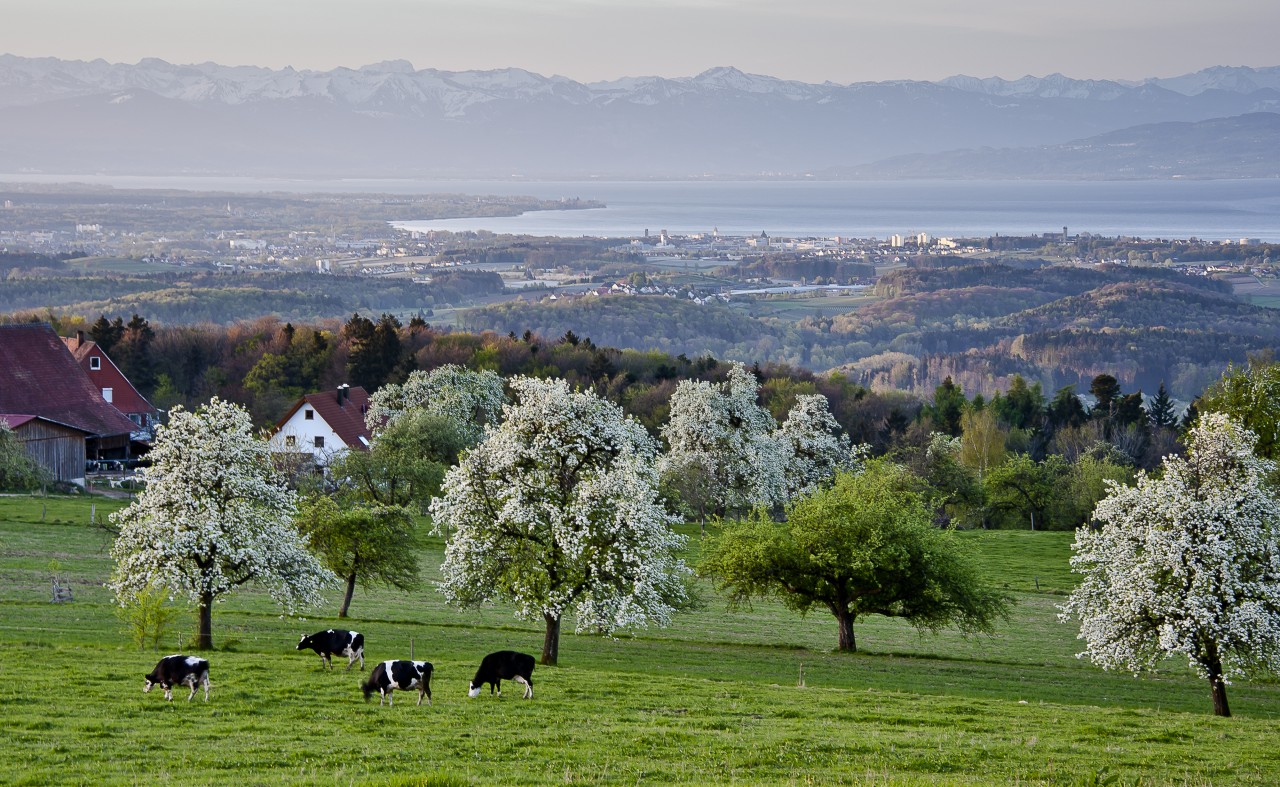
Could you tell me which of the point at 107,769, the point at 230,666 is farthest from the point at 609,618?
the point at 107,769

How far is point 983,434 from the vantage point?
97.4m

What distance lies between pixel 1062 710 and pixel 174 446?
2128cm

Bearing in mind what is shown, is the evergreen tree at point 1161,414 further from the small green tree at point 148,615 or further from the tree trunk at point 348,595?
the small green tree at point 148,615

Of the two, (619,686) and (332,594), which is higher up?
(619,686)

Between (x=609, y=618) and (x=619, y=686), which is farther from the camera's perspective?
(x=609, y=618)

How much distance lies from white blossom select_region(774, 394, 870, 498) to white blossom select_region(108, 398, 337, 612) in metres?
43.4

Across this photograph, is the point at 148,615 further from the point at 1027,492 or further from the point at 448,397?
the point at 1027,492

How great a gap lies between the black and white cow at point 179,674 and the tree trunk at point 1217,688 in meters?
23.0

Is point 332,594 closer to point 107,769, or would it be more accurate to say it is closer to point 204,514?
point 204,514

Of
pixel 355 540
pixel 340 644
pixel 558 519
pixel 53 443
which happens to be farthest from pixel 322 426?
pixel 340 644

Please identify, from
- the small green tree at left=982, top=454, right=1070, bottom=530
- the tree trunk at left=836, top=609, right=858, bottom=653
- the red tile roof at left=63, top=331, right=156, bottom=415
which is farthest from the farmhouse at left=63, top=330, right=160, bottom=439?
the tree trunk at left=836, top=609, right=858, bottom=653

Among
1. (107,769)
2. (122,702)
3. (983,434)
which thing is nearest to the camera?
(107,769)

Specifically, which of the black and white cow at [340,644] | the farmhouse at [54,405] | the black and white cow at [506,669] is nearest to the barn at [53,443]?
the farmhouse at [54,405]

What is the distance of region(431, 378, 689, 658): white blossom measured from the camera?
96.0 feet
